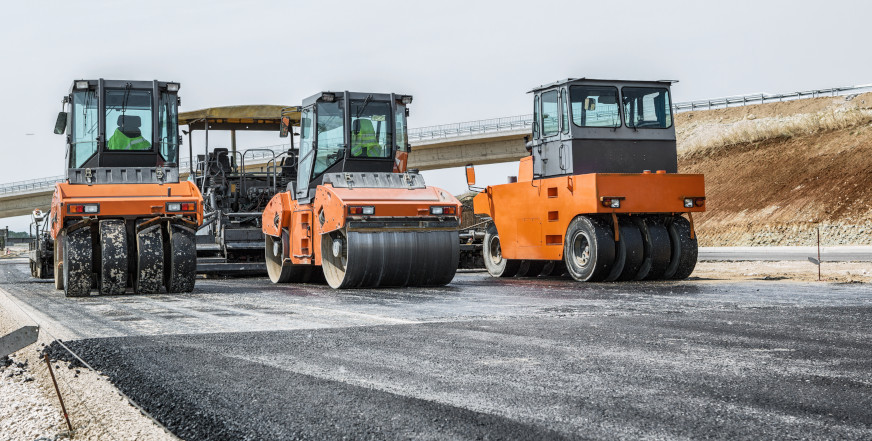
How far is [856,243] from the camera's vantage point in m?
27.2

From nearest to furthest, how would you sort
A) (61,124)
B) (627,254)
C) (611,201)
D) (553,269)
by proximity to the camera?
(611,201) → (627,254) → (61,124) → (553,269)

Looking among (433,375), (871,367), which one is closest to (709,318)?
(871,367)

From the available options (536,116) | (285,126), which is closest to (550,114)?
(536,116)

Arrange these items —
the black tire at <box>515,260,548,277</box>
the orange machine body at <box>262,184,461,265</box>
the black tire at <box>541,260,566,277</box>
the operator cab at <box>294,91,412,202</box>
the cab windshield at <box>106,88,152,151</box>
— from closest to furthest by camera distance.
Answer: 1. the orange machine body at <box>262,184,461,265</box>
2. the cab windshield at <box>106,88,152,151</box>
3. the operator cab at <box>294,91,412,202</box>
4. the black tire at <box>541,260,566,277</box>
5. the black tire at <box>515,260,548,277</box>

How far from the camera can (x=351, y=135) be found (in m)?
13.8

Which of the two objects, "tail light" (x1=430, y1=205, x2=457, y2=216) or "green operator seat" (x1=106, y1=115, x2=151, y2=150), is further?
"green operator seat" (x1=106, y1=115, x2=151, y2=150)

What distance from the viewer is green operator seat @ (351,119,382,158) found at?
13836 millimetres

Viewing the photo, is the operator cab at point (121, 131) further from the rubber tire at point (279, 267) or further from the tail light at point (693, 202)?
the tail light at point (693, 202)

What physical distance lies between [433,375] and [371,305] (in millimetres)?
4696

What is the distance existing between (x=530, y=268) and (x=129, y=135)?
23.6 feet

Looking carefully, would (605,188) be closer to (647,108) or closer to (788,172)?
(647,108)

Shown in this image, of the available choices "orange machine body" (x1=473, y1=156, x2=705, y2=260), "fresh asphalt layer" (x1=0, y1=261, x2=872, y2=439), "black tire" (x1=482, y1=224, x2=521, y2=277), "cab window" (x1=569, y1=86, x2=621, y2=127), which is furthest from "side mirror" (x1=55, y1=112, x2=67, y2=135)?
"cab window" (x1=569, y1=86, x2=621, y2=127)

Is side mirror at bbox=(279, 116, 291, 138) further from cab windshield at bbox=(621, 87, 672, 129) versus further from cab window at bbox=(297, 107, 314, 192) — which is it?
cab windshield at bbox=(621, 87, 672, 129)

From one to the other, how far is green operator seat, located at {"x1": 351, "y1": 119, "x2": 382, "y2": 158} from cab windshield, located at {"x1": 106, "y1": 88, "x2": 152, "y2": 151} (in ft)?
9.93
